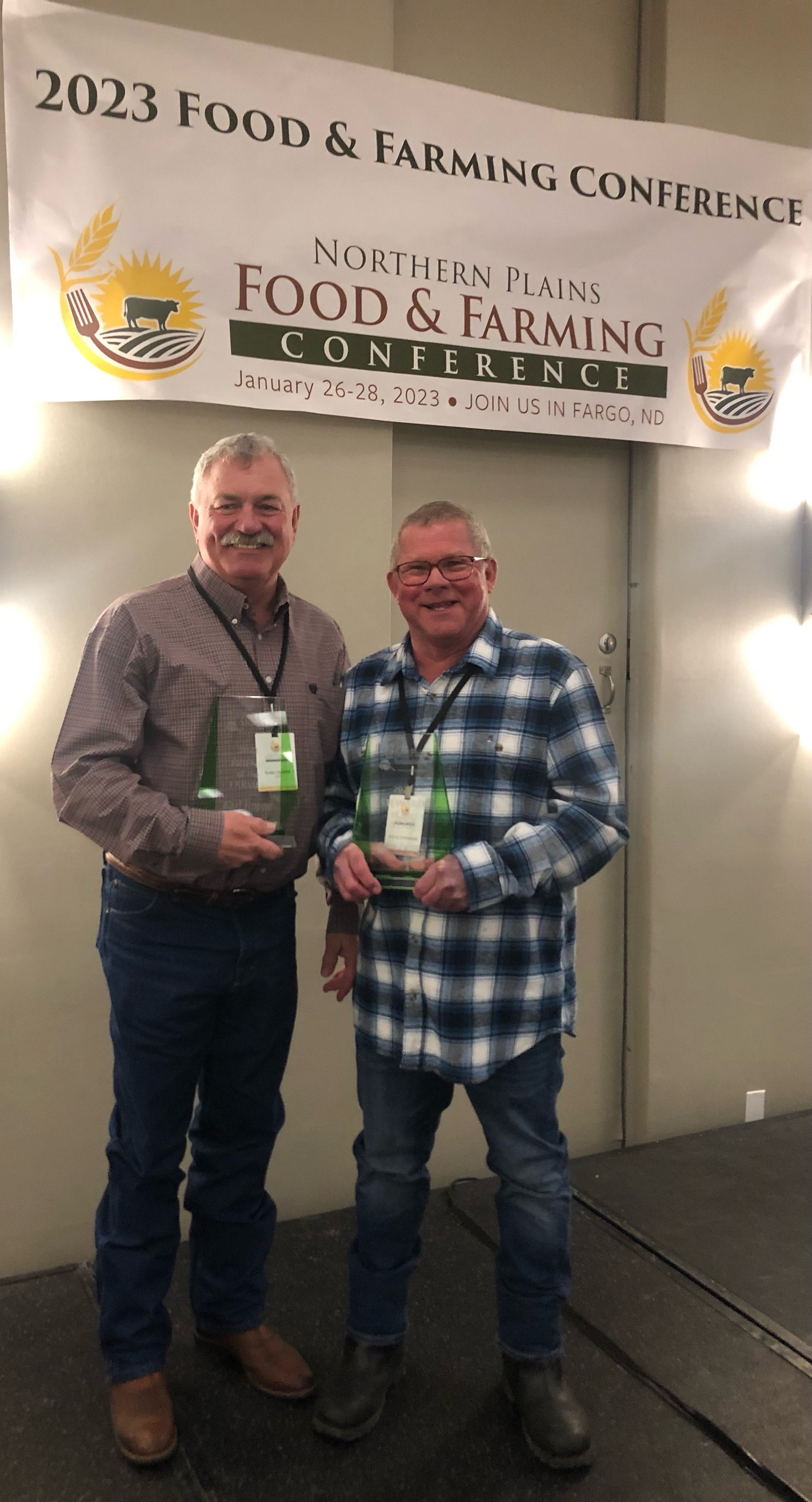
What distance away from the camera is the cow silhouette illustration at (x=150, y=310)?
2.19m

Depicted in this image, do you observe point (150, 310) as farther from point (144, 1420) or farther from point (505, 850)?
point (144, 1420)

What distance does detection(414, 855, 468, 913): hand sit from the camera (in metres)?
1.57

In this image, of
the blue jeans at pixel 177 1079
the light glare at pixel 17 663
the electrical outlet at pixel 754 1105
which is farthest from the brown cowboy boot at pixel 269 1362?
the electrical outlet at pixel 754 1105

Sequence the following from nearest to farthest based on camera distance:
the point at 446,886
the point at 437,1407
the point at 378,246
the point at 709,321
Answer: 1. the point at 446,886
2. the point at 437,1407
3. the point at 378,246
4. the point at 709,321

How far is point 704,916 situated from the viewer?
9.81 ft

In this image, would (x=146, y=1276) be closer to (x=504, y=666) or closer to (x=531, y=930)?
(x=531, y=930)

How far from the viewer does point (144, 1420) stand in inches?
66.6

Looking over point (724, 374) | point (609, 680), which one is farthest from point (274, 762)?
point (724, 374)

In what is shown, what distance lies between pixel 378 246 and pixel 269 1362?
2317 mm

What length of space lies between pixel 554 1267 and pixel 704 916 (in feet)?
4.87

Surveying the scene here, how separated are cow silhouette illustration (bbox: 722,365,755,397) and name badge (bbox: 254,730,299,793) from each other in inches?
73.6

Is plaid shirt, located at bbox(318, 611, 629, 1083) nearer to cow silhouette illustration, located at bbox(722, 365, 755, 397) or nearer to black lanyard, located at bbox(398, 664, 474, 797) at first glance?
black lanyard, located at bbox(398, 664, 474, 797)

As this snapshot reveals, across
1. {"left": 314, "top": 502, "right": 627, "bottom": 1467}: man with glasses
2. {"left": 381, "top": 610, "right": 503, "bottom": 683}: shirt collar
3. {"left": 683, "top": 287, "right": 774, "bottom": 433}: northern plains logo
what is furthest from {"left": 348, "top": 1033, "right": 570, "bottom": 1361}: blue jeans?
{"left": 683, "top": 287, "right": 774, "bottom": 433}: northern plains logo

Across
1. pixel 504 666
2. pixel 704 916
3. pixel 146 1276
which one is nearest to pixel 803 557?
pixel 704 916
